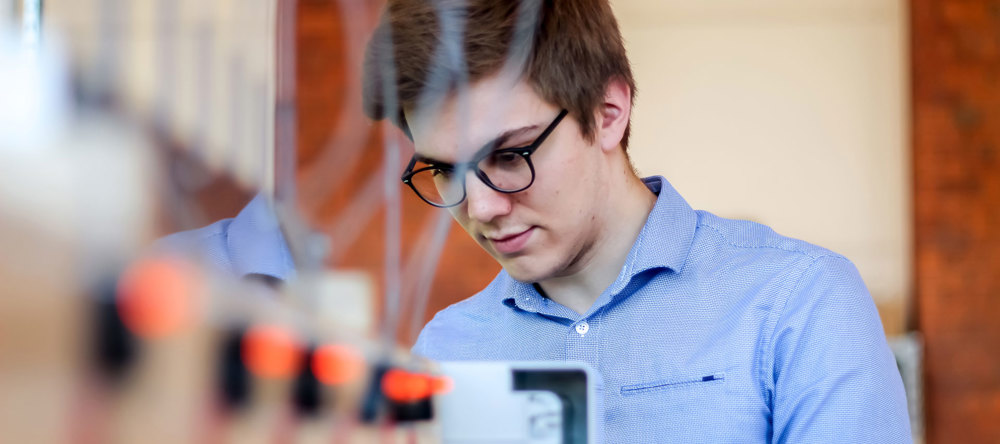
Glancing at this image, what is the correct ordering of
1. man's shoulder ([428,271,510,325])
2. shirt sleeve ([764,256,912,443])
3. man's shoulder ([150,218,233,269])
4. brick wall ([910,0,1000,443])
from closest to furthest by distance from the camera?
man's shoulder ([150,218,233,269])
shirt sleeve ([764,256,912,443])
man's shoulder ([428,271,510,325])
brick wall ([910,0,1000,443])

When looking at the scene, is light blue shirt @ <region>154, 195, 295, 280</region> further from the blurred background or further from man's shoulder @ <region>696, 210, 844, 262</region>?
the blurred background

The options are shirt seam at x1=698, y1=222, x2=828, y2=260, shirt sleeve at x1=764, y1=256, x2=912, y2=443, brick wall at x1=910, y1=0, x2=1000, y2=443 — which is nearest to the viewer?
shirt sleeve at x1=764, y1=256, x2=912, y2=443

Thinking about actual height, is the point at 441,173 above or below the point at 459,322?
above

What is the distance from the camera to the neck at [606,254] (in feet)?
3.31

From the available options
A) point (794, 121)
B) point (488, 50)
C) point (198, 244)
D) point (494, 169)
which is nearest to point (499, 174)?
point (494, 169)

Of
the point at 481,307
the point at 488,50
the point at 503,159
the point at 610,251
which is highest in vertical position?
the point at 488,50

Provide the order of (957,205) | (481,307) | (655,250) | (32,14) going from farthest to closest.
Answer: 1. (957,205)
2. (481,307)
3. (655,250)
4. (32,14)

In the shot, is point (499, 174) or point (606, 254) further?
point (606, 254)

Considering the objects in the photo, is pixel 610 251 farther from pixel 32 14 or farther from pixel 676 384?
pixel 32 14

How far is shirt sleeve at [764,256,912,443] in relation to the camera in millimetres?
855

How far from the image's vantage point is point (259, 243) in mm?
530

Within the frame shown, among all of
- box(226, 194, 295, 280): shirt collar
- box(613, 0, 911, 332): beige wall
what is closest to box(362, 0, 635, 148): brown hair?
box(226, 194, 295, 280): shirt collar

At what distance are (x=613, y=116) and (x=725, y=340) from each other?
0.26 metres

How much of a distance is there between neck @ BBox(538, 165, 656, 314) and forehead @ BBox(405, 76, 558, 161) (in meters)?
0.16
